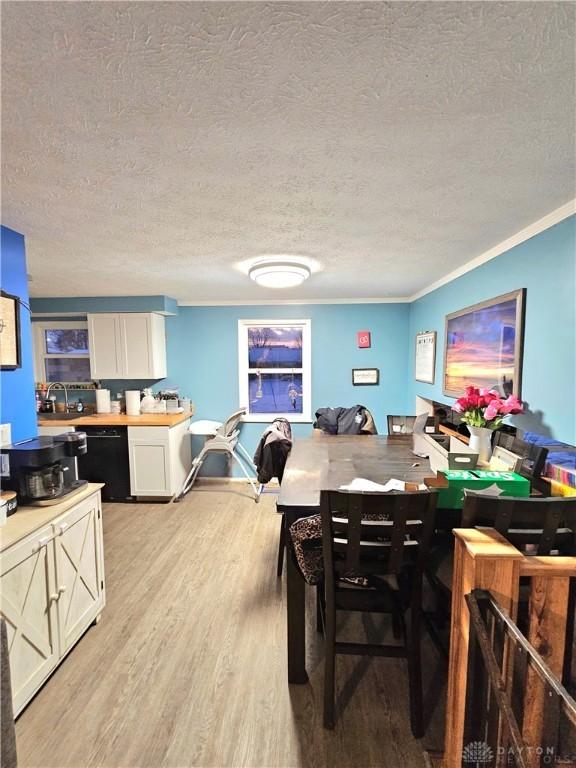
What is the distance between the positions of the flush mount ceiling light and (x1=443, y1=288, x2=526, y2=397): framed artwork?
49.9 inches

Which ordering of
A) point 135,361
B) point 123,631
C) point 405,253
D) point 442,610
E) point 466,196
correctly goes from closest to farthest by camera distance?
point 466,196 < point 442,610 < point 123,631 < point 405,253 < point 135,361

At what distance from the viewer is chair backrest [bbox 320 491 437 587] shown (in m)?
1.34

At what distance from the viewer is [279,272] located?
8.18 feet

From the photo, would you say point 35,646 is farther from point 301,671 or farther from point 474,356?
point 474,356

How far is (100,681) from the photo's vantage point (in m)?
1.71

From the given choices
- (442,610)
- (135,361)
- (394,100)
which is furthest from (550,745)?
(135,361)

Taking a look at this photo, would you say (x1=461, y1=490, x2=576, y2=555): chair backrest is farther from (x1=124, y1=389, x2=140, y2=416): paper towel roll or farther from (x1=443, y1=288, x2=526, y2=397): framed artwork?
(x1=124, y1=389, x2=140, y2=416): paper towel roll

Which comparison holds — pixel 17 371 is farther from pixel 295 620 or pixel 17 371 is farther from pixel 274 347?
pixel 274 347

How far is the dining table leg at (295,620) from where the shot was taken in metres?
1.64

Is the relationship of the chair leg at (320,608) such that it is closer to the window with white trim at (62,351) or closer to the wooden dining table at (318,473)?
the wooden dining table at (318,473)

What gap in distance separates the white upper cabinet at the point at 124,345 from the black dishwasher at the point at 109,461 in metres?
0.74

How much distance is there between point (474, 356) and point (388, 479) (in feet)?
3.83

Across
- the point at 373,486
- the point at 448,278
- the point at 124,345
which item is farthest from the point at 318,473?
the point at 124,345

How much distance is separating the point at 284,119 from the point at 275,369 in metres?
3.65
